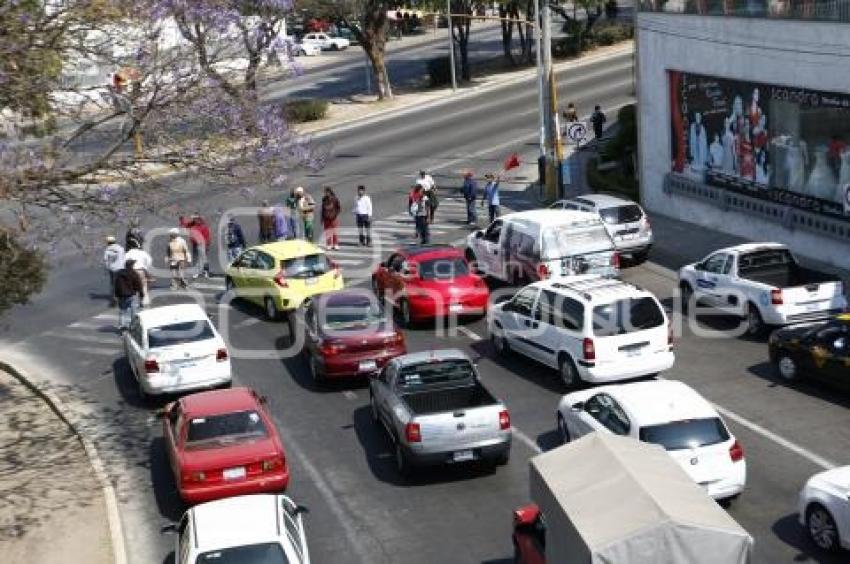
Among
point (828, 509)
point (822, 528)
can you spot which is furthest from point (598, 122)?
point (828, 509)

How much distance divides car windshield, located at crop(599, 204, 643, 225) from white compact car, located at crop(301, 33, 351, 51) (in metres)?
60.6

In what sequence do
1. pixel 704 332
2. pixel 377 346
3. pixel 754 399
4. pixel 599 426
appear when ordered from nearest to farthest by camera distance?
pixel 599 426, pixel 754 399, pixel 377 346, pixel 704 332

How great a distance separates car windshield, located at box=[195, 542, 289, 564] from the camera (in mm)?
14141

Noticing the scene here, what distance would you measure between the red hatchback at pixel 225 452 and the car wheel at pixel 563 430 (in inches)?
169

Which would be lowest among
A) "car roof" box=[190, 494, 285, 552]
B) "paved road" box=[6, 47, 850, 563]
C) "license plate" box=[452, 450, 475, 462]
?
"paved road" box=[6, 47, 850, 563]

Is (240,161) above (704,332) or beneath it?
above

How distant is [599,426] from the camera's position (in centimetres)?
1827

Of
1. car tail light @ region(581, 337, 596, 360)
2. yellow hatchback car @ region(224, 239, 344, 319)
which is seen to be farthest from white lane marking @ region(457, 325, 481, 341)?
car tail light @ region(581, 337, 596, 360)

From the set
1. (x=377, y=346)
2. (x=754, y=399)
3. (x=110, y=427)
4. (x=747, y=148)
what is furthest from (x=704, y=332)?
(x=110, y=427)

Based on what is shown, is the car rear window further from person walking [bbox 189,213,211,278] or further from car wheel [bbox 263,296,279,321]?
person walking [bbox 189,213,211,278]

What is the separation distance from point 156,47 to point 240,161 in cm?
212

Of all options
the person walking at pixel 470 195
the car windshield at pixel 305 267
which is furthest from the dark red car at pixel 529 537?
the person walking at pixel 470 195

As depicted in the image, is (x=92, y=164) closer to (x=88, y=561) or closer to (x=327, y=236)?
(x=88, y=561)

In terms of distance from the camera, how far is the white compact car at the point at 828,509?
15.0 metres
